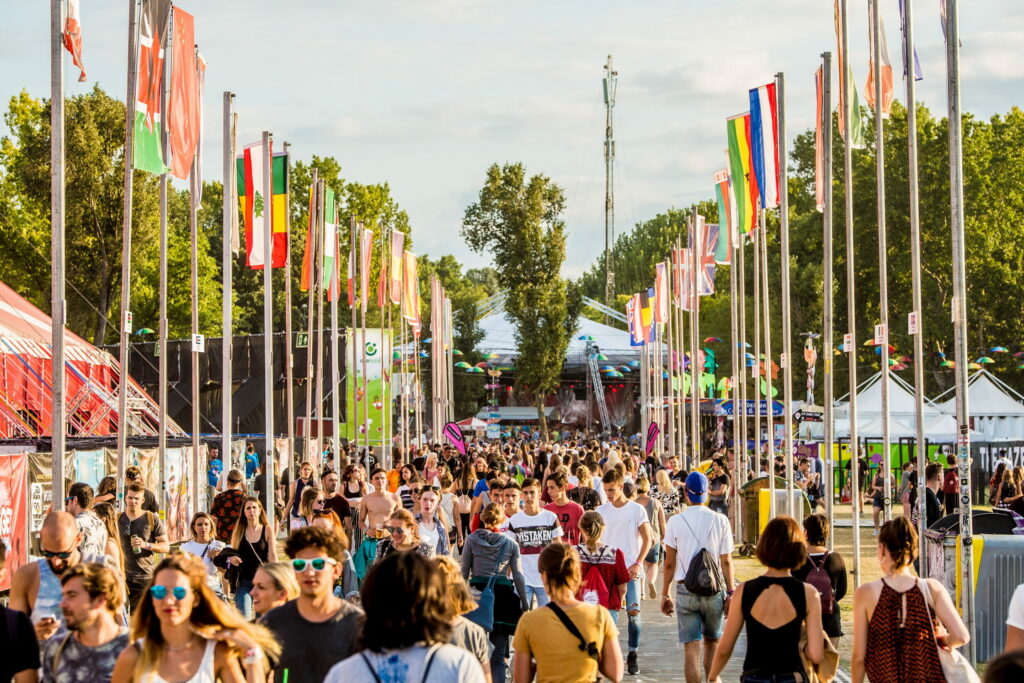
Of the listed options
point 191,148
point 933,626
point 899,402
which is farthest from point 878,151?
point 899,402

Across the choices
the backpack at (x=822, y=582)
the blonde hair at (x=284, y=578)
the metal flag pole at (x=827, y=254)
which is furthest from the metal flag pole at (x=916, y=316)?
the blonde hair at (x=284, y=578)

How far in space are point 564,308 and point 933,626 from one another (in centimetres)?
7796

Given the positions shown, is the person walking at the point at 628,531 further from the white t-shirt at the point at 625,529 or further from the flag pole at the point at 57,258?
the flag pole at the point at 57,258

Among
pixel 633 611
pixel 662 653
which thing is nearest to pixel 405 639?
pixel 633 611

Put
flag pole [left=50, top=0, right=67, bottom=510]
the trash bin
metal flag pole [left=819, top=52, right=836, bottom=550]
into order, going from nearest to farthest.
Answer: flag pole [left=50, top=0, right=67, bottom=510] < metal flag pole [left=819, top=52, right=836, bottom=550] < the trash bin

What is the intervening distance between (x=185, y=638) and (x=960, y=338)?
31.0ft

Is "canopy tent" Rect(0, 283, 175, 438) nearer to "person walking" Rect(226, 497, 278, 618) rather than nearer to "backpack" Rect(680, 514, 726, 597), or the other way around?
"person walking" Rect(226, 497, 278, 618)

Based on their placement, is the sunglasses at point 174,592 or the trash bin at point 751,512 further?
the trash bin at point 751,512

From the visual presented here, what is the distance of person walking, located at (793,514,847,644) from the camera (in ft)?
31.0

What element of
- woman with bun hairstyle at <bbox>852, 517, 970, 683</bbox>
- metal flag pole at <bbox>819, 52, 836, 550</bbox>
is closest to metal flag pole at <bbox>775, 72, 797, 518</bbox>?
metal flag pole at <bbox>819, 52, 836, 550</bbox>

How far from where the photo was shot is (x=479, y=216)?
85125mm

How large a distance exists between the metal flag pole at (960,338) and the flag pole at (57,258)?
820cm

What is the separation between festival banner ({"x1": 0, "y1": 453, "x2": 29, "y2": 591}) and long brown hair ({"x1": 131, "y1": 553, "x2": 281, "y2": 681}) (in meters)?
A: 12.1

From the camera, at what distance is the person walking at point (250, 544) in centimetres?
1189
